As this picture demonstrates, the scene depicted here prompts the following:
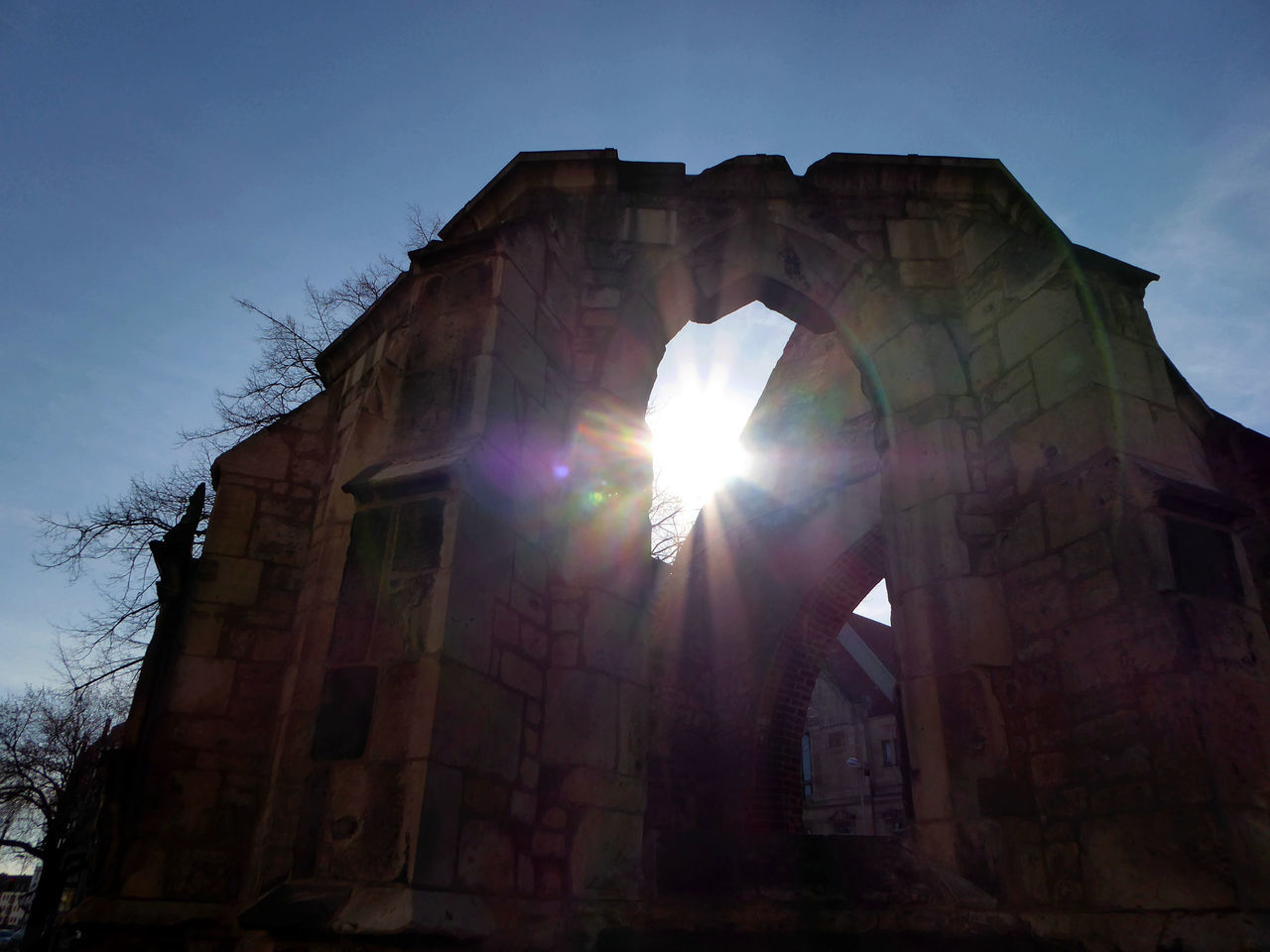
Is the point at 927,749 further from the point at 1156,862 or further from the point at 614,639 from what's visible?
the point at 614,639

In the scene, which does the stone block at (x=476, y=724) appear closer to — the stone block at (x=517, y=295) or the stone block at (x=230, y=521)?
the stone block at (x=517, y=295)

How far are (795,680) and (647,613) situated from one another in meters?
6.12

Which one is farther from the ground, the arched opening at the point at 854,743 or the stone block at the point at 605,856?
the arched opening at the point at 854,743

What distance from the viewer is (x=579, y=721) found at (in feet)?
13.4

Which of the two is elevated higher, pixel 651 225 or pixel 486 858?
pixel 651 225

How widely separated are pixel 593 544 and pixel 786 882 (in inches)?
74.1

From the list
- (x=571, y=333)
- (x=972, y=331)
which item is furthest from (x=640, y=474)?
(x=972, y=331)

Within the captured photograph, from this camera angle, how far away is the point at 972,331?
5105 mm

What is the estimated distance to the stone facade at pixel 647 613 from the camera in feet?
10.7

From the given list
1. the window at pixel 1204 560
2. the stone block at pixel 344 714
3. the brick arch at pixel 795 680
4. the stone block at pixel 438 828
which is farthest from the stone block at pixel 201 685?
the brick arch at pixel 795 680

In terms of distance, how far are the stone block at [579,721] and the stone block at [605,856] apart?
254 millimetres

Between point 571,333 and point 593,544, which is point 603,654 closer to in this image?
point 593,544

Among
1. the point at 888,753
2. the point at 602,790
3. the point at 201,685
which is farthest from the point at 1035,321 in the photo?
the point at 888,753

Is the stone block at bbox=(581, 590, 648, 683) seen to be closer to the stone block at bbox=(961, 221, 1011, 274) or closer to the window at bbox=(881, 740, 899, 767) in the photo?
the stone block at bbox=(961, 221, 1011, 274)
